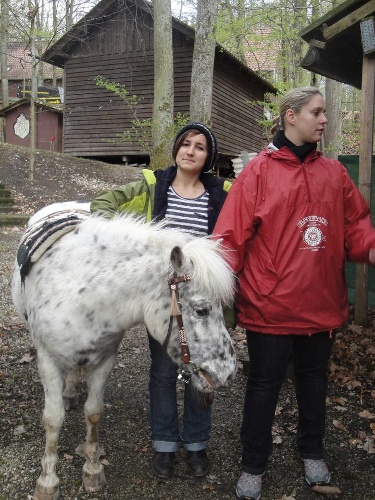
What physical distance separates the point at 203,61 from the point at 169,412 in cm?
970

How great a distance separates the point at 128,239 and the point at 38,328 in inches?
27.6

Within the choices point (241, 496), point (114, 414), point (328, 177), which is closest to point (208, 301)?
point (328, 177)

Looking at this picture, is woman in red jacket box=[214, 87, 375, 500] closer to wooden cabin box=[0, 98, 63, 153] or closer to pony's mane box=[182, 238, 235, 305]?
pony's mane box=[182, 238, 235, 305]

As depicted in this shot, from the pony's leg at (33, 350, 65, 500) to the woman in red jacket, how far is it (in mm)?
1068

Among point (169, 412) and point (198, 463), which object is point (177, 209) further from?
point (198, 463)

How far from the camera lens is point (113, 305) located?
8.46 ft

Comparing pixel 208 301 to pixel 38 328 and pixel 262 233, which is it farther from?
pixel 38 328

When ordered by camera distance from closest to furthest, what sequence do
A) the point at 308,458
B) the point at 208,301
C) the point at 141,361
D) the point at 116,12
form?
the point at 208,301, the point at 308,458, the point at 141,361, the point at 116,12

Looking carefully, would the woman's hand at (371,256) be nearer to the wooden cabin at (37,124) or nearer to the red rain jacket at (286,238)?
the red rain jacket at (286,238)

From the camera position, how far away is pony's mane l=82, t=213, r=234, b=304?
234 centimetres

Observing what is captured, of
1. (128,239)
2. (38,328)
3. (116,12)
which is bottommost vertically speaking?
(38,328)

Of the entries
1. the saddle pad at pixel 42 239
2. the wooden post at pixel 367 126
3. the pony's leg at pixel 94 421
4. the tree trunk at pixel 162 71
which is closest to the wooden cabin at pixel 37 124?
the tree trunk at pixel 162 71

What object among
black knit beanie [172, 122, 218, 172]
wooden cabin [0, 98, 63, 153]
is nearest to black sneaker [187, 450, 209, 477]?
black knit beanie [172, 122, 218, 172]

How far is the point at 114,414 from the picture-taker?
12.3 feet
